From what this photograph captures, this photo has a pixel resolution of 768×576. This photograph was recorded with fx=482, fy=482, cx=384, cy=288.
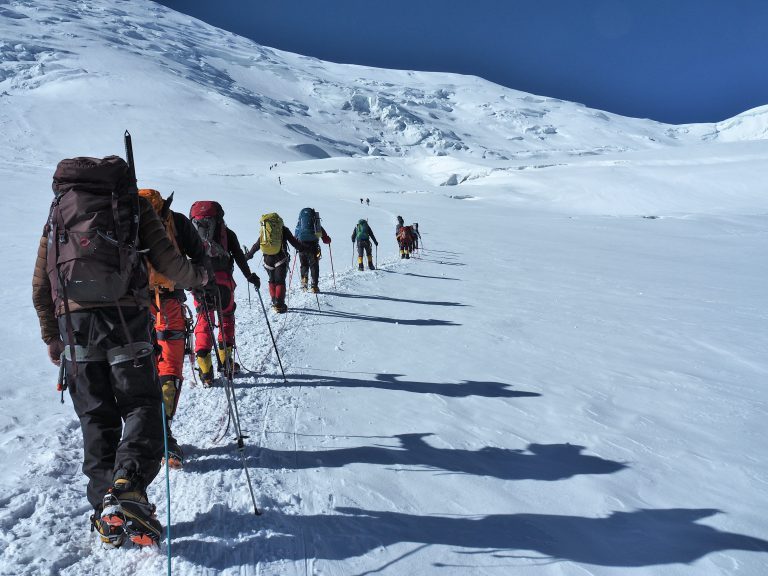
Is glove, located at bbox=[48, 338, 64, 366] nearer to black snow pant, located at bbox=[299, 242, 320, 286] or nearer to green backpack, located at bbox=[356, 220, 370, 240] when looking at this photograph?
black snow pant, located at bbox=[299, 242, 320, 286]

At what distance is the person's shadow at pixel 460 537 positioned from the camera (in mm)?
2637

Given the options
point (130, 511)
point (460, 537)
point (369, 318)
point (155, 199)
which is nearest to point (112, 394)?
point (130, 511)

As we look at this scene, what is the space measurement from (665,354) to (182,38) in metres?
209

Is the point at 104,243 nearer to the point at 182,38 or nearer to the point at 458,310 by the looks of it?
the point at 458,310

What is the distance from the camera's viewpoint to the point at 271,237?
8000mm

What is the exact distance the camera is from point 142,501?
2426 millimetres

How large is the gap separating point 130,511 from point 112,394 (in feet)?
2.01

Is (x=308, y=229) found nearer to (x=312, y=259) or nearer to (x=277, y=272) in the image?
(x=312, y=259)

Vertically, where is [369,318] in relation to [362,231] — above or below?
below

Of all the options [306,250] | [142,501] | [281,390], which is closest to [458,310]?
[306,250]

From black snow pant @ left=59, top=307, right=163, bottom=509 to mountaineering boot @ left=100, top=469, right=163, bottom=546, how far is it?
5 cm

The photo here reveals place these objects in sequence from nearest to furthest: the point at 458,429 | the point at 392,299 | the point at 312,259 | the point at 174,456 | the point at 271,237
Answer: the point at 174,456, the point at 458,429, the point at 271,237, the point at 312,259, the point at 392,299

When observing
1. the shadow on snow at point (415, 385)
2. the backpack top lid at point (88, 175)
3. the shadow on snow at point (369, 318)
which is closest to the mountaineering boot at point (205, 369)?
the shadow on snow at point (415, 385)

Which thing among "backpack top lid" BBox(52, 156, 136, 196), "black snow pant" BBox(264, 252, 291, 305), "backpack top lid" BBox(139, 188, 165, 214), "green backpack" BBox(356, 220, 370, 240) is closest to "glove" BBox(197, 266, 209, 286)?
"backpack top lid" BBox(139, 188, 165, 214)
